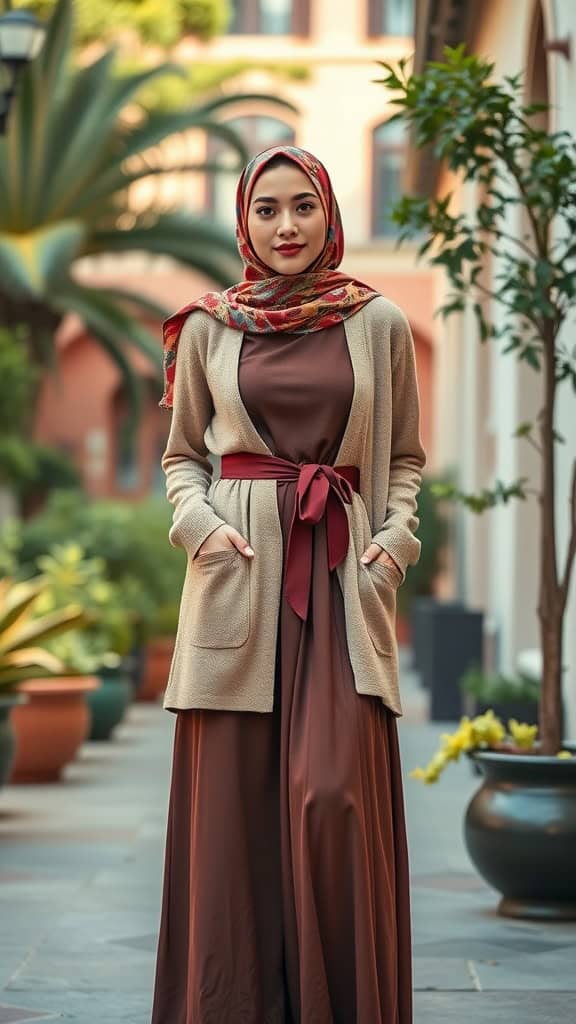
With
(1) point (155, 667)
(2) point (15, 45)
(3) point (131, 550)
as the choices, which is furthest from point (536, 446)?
(1) point (155, 667)

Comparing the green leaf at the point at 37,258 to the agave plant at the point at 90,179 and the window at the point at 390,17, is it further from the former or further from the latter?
the window at the point at 390,17

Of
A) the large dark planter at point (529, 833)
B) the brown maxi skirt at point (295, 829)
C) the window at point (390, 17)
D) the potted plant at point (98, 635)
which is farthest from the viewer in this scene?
the window at point (390, 17)

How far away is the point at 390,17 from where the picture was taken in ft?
105

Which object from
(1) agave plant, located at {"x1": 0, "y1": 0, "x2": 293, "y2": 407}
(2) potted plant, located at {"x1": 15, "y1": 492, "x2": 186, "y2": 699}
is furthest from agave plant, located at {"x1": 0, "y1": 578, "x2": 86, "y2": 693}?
(1) agave plant, located at {"x1": 0, "y1": 0, "x2": 293, "y2": 407}

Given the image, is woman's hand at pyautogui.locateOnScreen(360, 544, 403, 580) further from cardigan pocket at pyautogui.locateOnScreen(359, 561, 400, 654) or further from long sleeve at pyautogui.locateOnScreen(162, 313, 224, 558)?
long sleeve at pyautogui.locateOnScreen(162, 313, 224, 558)

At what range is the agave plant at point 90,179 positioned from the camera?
55.6ft

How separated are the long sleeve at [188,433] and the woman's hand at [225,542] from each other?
0.21ft

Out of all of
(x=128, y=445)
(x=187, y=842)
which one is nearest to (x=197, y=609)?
(x=187, y=842)

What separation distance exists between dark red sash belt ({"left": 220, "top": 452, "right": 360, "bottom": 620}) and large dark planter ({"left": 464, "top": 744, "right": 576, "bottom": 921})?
87.2 inches

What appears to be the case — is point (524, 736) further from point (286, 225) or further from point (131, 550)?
point (131, 550)

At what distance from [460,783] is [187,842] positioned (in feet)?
22.3

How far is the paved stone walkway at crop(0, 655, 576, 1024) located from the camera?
192 inches

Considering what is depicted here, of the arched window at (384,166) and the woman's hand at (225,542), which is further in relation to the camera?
the arched window at (384,166)

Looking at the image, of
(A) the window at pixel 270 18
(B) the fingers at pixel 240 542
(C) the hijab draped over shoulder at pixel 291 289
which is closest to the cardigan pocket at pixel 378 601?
(B) the fingers at pixel 240 542
